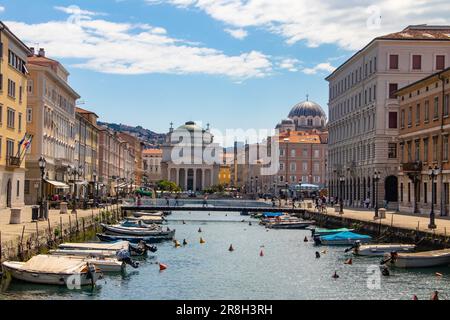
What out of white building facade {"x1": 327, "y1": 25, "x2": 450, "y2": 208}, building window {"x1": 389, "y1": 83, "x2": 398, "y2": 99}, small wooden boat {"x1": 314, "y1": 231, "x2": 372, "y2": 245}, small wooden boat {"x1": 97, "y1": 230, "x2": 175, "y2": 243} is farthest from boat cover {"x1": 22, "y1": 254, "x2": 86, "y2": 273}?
building window {"x1": 389, "y1": 83, "x2": 398, "y2": 99}

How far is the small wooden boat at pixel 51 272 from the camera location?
100.0 feet

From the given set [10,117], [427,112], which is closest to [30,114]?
[10,117]

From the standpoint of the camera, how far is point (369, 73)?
9675 centimetres

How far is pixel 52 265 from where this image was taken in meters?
31.3

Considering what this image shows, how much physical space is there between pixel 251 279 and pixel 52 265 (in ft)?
32.6

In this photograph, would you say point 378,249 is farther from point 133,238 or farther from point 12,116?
point 12,116

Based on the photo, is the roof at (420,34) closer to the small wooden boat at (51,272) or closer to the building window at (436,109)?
the building window at (436,109)

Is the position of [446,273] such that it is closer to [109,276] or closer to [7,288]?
[109,276]

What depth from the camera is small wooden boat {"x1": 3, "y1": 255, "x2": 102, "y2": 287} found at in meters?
30.5

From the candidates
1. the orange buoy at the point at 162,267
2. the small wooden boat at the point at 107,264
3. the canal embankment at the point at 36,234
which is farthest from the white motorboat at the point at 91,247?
the small wooden boat at the point at 107,264

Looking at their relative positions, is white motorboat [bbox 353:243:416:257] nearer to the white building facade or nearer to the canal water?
the canal water

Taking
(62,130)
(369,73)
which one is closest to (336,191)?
(369,73)

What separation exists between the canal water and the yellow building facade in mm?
19192
